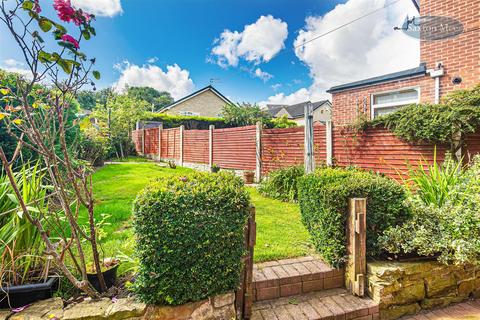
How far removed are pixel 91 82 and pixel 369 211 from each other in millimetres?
2861

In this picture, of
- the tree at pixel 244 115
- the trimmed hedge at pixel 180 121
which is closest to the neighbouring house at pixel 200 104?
the trimmed hedge at pixel 180 121

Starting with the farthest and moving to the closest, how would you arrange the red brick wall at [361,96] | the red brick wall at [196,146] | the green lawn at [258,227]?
the red brick wall at [196,146]
the red brick wall at [361,96]
the green lawn at [258,227]

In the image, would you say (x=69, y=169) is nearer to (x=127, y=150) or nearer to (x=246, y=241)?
(x=246, y=241)

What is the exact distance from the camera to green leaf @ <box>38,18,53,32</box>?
5.10 ft

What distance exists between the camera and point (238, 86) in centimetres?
1981

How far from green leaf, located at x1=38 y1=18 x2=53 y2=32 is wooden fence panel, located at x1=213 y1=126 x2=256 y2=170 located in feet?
25.0

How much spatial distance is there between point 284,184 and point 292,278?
4020 mm

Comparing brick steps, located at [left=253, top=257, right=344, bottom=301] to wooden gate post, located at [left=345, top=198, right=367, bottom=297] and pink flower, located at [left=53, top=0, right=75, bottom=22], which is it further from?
pink flower, located at [left=53, top=0, right=75, bottom=22]

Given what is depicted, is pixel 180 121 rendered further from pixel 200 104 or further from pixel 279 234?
pixel 279 234

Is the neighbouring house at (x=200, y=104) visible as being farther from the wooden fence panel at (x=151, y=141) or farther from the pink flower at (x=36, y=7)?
the pink flower at (x=36, y=7)

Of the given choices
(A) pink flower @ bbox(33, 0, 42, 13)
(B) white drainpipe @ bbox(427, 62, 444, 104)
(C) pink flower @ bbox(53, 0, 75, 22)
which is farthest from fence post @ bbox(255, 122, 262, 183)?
(A) pink flower @ bbox(33, 0, 42, 13)

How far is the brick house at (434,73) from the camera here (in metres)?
6.01

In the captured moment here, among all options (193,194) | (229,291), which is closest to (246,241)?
(229,291)

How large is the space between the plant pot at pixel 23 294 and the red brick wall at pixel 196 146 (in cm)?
988
